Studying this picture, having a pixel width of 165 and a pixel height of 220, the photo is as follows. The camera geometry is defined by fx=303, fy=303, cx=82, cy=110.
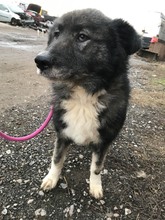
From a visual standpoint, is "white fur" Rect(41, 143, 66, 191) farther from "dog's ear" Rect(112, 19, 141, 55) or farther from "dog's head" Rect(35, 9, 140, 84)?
"dog's ear" Rect(112, 19, 141, 55)

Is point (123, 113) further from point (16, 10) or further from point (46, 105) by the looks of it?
point (16, 10)

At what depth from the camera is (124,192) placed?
317cm

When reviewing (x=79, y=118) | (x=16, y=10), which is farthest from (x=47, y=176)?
(x=16, y=10)

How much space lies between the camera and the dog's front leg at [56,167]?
10.2 feet

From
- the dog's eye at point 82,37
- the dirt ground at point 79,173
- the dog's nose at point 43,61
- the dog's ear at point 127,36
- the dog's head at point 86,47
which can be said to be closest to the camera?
the dog's nose at point 43,61

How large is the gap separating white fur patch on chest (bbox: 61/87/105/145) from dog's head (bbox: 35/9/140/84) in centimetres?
21

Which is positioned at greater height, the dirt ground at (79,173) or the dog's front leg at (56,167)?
the dog's front leg at (56,167)

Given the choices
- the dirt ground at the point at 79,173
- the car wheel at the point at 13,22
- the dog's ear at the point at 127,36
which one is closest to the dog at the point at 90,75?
the dog's ear at the point at 127,36

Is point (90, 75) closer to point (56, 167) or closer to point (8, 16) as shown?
point (56, 167)

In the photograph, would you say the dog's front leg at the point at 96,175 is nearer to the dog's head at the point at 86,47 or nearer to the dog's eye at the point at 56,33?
the dog's head at the point at 86,47

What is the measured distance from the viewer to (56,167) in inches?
124

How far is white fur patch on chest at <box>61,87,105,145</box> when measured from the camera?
9.17 ft

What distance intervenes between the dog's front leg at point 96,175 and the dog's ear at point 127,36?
104cm

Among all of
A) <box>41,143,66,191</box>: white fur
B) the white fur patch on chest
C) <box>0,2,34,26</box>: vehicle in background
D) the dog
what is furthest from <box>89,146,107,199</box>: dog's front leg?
<box>0,2,34,26</box>: vehicle in background
